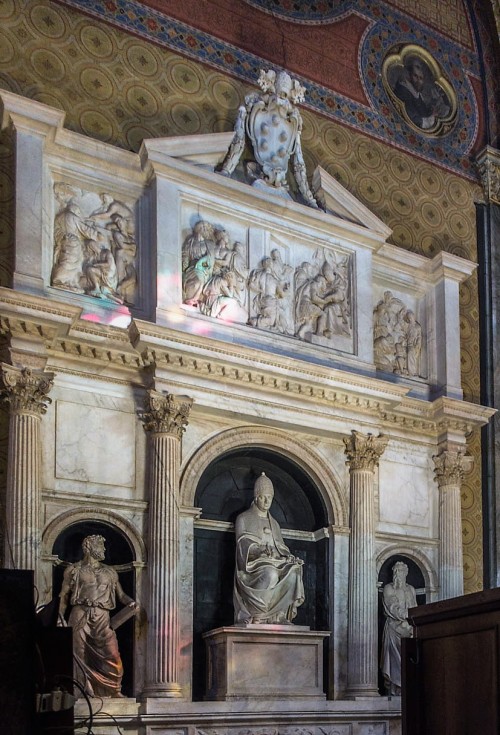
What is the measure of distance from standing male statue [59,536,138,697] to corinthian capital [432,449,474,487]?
4841 mm

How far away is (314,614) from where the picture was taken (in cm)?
1116

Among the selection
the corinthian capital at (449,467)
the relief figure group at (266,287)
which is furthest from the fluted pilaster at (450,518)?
the relief figure group at (266,287)

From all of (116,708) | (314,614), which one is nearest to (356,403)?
(314,614)

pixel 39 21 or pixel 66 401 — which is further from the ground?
pixel 39 21

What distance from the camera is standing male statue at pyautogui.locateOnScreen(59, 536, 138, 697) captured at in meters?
9.23

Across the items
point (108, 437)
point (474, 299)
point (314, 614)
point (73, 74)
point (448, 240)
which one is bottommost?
point (314, 614)

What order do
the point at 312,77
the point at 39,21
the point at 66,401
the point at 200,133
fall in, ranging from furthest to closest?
1. the point at 312,77
2. the point at 200,133
3. the point at 39,21
4. the point at 66,401

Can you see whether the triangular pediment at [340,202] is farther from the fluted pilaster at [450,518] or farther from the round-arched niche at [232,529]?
the round-arched niche at [232,529]

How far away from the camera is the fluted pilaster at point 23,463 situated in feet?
29.6

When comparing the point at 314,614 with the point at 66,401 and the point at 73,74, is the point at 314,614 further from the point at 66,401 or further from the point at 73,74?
the point at 73,74

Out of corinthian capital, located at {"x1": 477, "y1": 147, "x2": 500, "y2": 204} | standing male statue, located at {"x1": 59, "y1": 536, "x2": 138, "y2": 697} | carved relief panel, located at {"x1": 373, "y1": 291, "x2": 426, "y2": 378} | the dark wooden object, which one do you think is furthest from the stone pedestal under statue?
corinthian capital, located at {"x1": 477, "y1": 147, "x2": 500, "y2": 204}

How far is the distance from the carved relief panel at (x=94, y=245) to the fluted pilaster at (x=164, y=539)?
1.37 meters

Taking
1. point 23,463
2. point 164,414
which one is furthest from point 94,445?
point 23,463

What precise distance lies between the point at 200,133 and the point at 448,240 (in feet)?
13.9
